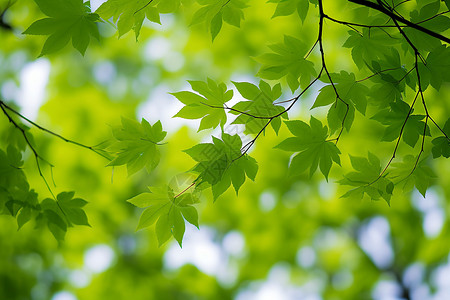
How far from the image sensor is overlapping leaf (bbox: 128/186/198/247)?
1.01 metres

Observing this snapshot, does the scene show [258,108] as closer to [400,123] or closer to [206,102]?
[206,102]

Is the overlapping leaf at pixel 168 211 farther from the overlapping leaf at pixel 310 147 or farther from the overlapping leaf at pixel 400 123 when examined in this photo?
the overlapping leaf at pixel 400 123

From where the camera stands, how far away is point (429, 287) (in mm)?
4762

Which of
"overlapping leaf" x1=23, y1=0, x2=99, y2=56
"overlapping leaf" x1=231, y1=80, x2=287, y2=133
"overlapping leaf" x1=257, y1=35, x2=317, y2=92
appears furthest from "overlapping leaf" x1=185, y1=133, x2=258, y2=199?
"overlapping leaf" x1=23, y1=0, x2=99, y2=56

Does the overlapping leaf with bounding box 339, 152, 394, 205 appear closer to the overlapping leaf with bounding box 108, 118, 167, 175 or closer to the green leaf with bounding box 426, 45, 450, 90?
the green leaf with bounding box 426, 45, 450, 90

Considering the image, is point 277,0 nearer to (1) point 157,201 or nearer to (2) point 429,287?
(1) point 157,201

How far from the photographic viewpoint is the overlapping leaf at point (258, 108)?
3.24ft

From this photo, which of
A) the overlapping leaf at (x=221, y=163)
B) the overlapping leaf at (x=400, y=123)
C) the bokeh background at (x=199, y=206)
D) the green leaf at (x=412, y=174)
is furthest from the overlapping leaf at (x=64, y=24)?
the bokeh background at (x=199, y=206)

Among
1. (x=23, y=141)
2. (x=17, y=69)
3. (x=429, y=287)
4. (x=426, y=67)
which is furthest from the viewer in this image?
(x=429, y=287)

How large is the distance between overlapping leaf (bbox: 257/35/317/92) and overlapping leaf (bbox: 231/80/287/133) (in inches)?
1.5

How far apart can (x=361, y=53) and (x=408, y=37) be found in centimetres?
13

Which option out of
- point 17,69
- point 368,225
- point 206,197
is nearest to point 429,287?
point 368,225

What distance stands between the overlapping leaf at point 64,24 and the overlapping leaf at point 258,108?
1.45ft

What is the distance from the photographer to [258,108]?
994 mm
